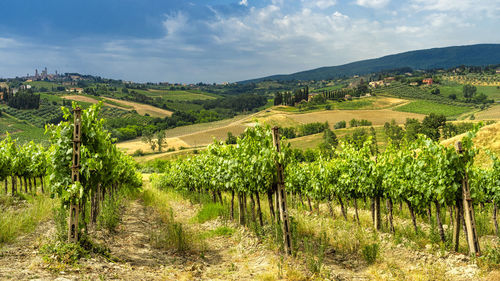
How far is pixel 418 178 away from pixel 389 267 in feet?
10.7

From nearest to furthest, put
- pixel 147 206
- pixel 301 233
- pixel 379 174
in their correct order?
pixel 301 233 → pixel 379 174 → pixel 147 206

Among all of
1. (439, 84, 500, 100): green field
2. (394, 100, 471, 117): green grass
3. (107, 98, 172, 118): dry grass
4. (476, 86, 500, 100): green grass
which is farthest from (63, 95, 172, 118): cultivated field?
(476, 86, 500, 100): green grass

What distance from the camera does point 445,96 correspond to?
5728 inches

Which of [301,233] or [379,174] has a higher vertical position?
[379,174]

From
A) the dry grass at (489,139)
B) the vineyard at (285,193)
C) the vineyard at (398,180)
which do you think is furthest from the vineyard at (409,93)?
the vineyard at (285,193)

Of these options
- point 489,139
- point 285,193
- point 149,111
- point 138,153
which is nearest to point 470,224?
point 285,193

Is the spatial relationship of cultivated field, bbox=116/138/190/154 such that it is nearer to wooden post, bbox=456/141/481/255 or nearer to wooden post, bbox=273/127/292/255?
wooden post, bbox=273/127/292/255

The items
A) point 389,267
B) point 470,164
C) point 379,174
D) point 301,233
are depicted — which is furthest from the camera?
point 379,174

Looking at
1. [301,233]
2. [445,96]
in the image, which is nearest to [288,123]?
[445,96]

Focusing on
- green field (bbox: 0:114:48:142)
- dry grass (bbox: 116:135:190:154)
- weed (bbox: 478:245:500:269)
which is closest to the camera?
weed (bbox: 478:245:500:269)

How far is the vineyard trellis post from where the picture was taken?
6672 mm

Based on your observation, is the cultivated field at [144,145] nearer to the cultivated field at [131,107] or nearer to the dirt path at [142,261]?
the cultivated field at [131,107]

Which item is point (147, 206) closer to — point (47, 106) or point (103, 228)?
point (103, 228)

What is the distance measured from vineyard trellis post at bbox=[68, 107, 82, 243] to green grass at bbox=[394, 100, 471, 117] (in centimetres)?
12649
